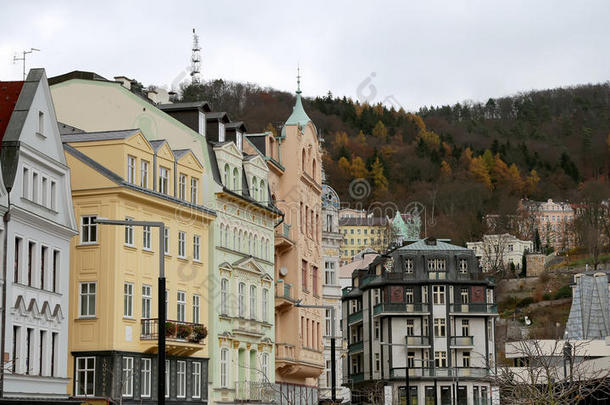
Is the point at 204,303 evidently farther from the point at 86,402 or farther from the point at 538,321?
the point at 538,321

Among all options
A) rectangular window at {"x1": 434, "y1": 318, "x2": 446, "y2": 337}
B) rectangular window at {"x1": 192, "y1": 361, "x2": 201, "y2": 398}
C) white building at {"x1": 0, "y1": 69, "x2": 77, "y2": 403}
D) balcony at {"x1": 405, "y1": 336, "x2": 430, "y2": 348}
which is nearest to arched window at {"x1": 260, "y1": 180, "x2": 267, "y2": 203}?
rectangular window at {"x1": 192, "y1": 361, "x2": 201, "y2": 398}

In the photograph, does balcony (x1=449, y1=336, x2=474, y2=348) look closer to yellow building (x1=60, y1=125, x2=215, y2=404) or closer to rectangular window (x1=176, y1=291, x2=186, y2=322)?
yellow building (x1=60, y1=125, x2=215, y2=404)

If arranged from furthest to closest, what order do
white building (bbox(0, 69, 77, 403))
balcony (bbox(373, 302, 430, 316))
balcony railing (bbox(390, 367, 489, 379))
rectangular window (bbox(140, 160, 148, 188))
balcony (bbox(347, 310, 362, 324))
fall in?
balcony (bbox(347, 310, 362, 324)), balcony (bbox(373, 302, 430, 316)), balcony railing (bbox(390, 367, 489, 379)), rectangular window (bbox(140, 160, 148, 188)), white building (bbox(0, 69, 77, 403))

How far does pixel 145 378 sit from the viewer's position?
175 feet

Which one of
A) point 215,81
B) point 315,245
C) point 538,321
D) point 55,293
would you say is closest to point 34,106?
point 55,293

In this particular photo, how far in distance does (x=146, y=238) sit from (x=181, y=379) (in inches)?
262

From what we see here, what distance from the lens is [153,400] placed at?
2095 inches

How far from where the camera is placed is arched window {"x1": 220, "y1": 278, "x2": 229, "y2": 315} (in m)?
60.8

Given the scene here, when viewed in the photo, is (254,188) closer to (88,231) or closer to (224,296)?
(224,296)

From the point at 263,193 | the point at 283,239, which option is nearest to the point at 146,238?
the point at 263,193

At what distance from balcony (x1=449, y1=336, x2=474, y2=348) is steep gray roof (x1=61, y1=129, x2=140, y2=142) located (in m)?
59.1

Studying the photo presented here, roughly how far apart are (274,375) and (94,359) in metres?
18.0

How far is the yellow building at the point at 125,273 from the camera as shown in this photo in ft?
168

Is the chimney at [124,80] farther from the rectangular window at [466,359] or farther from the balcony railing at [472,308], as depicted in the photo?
the rectangular window at [466,359]
